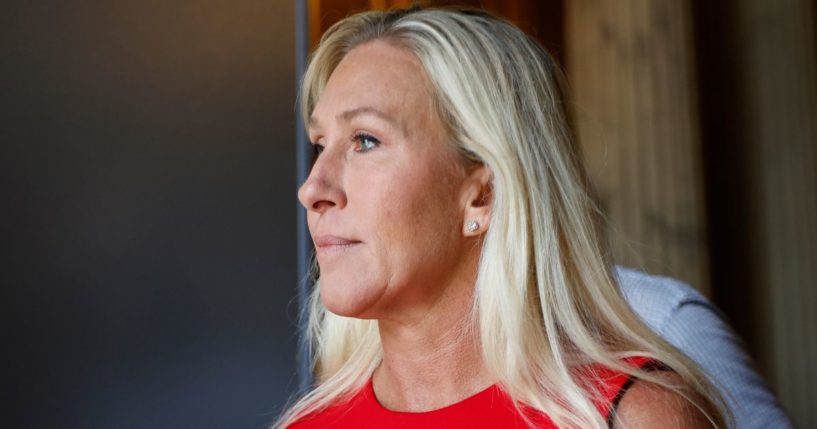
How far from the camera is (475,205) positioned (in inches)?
61.1

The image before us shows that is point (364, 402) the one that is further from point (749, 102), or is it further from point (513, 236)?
point (749, 102)

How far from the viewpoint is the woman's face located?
1476mm

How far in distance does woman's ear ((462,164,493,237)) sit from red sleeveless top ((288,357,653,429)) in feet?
0.84

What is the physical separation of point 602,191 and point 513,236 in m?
2.79

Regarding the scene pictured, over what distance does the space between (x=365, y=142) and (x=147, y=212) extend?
2.09 ft

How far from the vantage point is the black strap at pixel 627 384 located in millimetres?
1361

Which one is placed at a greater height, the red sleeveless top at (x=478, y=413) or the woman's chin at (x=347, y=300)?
the woman's chin at (x=347, y=300)

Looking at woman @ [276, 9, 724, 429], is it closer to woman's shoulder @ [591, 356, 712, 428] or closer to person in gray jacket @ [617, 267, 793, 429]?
woman's shoulder @ [591, 356, 712, 428]

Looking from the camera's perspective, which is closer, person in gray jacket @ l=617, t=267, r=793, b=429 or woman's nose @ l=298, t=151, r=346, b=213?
woman's nose @ l=298, t=151, r=346, b=213

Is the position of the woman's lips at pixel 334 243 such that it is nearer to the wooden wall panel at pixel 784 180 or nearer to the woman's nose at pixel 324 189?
the woman's nose at pixel 324 189

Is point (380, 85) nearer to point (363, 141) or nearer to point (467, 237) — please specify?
point (363, 141)

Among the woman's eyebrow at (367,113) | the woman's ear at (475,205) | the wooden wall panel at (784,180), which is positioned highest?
the woman's eyebrow at (367,113)

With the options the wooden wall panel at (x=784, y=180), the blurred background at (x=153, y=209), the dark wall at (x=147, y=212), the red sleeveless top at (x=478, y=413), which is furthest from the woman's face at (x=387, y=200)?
the wooden wall panel at (x=784, y=180)

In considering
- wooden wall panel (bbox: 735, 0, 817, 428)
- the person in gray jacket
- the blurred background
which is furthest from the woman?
wooden wall panel (bbox: 735, 0, 817, 428)
